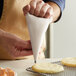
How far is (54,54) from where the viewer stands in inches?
76.6

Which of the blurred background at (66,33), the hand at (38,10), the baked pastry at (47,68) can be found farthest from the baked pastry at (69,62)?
the blurred background at (66,33)

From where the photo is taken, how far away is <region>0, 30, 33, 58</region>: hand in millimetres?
837

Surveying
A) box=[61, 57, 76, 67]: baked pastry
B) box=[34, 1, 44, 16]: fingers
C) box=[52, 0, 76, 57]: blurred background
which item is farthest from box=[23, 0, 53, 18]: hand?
box=[52, 0, 76, 57]: blurred background

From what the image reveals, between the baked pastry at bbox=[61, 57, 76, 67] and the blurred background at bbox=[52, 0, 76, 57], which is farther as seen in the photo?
the blurred background at bbox=[52, 0, 76, 57]

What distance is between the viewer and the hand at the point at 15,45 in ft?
2.75

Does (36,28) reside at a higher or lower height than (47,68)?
higher

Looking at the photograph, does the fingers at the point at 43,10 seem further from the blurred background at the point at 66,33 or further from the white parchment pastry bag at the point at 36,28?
the blurred background at the point at 66,33

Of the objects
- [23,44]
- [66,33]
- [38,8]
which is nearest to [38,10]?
[38,8]

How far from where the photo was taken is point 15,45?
2.79ft

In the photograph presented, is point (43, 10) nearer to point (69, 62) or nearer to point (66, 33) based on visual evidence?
point (69, 62)

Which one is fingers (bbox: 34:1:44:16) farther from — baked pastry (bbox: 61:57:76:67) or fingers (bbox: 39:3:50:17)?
baked pastry (bbox: 61:57:76:67)

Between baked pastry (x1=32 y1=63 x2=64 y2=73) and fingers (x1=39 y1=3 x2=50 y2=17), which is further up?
fingers (x1=39 y1=3 x2=50 y2=17)

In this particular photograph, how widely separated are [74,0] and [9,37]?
43.6 inches

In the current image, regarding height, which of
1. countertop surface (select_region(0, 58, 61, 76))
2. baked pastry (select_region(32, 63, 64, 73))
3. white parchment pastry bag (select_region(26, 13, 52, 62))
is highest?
white parchment pastry bag (select_region(26, 13, 52, 62))
